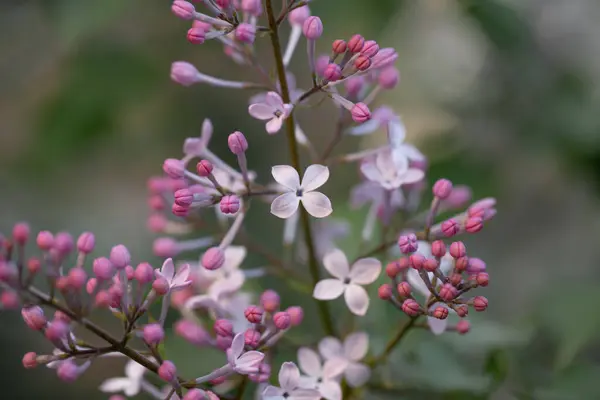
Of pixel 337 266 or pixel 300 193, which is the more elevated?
pixel 300 193

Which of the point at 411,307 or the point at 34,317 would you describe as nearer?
the point at 34,317

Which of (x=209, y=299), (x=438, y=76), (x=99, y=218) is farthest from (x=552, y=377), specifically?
(x=99, y=218)

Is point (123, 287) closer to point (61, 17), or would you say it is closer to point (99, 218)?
point (61, 17)

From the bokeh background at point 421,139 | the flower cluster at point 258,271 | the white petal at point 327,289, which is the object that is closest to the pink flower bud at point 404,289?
the flower cluster at point 258,271

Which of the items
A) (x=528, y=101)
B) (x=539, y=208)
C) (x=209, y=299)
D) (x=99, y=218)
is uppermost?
(x=209, y=299)

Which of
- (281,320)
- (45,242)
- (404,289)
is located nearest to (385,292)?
(404,289)

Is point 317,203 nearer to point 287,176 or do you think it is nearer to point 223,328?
point 287,176

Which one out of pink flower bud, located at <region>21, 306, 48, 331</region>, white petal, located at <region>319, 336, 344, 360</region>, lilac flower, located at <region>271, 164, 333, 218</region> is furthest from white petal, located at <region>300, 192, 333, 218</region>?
pink flower bud, located at <region>21, 306, 48, 331</region>
